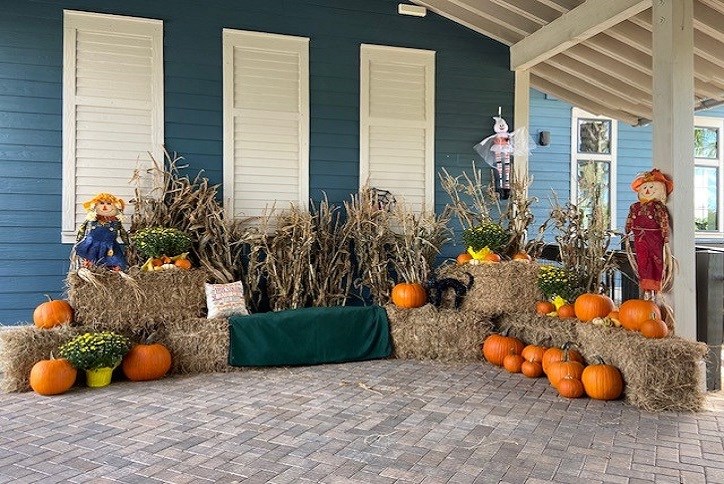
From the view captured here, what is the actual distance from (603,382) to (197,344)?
3142 millimetres

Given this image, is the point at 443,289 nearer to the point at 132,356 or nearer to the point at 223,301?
the point at 223,301

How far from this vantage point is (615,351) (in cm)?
425

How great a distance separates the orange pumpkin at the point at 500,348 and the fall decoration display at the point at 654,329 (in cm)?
128

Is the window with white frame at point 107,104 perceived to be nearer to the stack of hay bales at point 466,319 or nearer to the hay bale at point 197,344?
the hay bale at point 197,344

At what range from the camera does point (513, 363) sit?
5.03 meters

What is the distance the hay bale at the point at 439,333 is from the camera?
17.8 feet

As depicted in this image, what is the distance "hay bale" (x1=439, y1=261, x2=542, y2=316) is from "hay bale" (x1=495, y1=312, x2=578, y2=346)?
0.34ft

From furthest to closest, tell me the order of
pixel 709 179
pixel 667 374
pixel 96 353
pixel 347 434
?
pixel 709 179 < pixel 96 353 < pixel 667 374 < pixel 347 434

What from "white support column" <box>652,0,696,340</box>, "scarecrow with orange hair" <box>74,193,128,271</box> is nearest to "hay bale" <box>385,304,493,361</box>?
"white support column" <box>652,0,696,340</box>

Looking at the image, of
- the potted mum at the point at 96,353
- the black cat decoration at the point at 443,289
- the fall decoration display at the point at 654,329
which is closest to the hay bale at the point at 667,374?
the fall decoration display at the point at 654,329

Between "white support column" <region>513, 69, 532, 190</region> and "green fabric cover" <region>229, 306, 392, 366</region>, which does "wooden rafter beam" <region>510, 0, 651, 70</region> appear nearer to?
"white support column" <region>513, 69, 532, 190</region>

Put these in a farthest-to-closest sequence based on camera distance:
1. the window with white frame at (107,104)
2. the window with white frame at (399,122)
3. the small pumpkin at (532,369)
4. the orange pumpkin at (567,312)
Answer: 1. the window with white frame at (399,122)
2. the window with white frame at (107,104)
3. the orange pumpkin at (567,312)
4. the small pumpkin at (532,369)

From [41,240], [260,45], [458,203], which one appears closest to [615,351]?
[458,203]

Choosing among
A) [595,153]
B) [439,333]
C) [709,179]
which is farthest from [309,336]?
[709,179]
